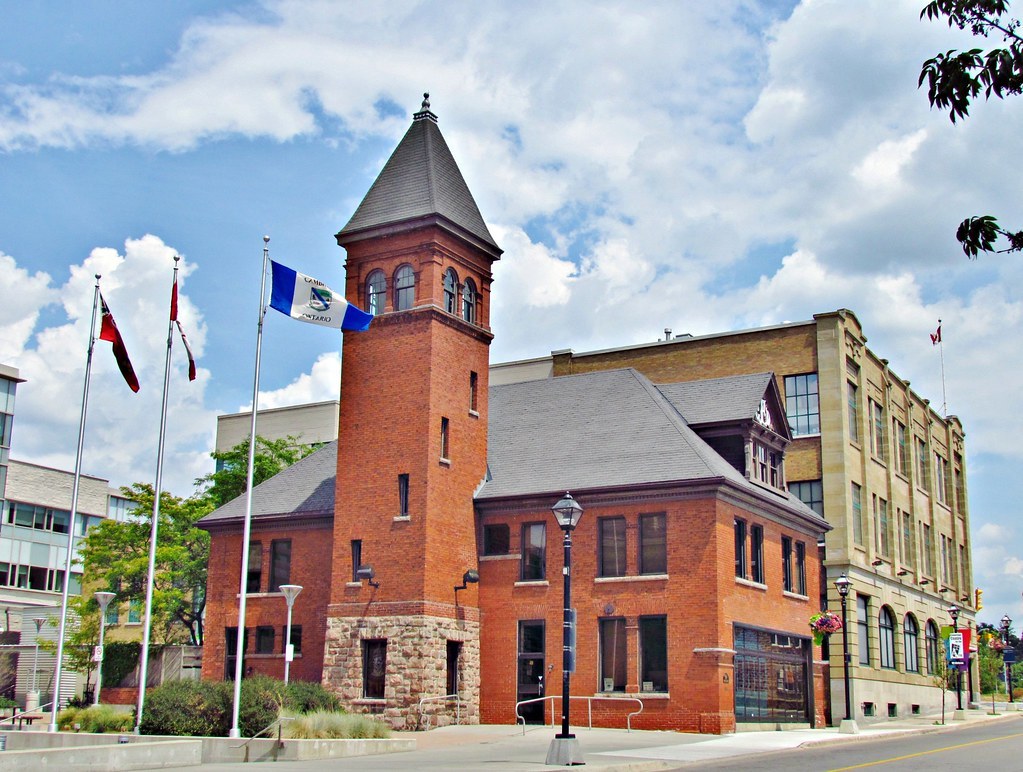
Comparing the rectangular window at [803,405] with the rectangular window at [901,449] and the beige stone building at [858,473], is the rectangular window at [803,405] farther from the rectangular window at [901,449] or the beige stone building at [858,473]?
the rectangular window at [901,449]

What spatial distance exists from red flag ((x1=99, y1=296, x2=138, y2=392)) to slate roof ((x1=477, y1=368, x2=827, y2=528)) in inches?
505

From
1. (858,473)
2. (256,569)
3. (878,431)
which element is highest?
(878,431)

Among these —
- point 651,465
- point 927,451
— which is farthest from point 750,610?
point 927,451

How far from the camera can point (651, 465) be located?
37312mm

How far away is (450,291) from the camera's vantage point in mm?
39406

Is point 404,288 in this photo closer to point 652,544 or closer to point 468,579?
point 468,579

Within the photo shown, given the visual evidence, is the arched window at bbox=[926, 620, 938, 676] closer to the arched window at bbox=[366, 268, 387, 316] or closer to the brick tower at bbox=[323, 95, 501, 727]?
the brick tower at bbox=[323, 95, 501, 727]

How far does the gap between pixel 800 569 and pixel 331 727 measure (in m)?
22.1

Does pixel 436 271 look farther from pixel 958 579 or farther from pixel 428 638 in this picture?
pixel 958 579

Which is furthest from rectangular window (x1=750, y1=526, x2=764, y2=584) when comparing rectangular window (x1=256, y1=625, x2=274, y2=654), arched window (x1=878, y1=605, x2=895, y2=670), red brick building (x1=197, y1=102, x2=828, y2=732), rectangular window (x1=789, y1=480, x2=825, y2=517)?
rectangular window (x1=256, y1=625, x2=274, y2=654)

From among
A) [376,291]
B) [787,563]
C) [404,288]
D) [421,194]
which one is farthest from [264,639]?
[787,563]

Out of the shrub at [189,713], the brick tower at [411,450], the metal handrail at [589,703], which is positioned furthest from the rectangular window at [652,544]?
the shrub at [189,713]

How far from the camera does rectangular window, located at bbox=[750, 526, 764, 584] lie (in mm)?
38719

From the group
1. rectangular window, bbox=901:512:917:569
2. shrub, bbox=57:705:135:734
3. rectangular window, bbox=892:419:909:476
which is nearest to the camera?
shrub, bbox=57:705:135:734
